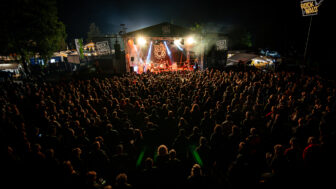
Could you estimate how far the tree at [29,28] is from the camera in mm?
12812

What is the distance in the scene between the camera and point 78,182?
3.00 meters

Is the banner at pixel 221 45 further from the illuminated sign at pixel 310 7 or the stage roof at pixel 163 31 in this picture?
Answer: the illuminated sign at pixel 310 7

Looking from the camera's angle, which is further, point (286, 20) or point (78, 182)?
point (286, 20)

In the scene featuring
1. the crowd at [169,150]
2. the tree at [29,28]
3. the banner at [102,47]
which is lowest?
the crowd at [169,150]

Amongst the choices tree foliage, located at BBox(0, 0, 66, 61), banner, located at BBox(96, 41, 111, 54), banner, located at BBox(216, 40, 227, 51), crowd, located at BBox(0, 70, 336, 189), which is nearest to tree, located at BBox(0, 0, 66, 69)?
tree foliage, located at BBox(0, 0, 66, 61)

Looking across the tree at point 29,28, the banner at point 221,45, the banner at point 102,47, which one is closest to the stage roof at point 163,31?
the banner at point 102,47

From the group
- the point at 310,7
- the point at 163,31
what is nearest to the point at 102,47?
the point at 163,31

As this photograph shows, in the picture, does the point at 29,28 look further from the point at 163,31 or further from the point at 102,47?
the point at 163,31

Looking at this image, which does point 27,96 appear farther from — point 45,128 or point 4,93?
point 45,128

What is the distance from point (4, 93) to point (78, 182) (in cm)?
949

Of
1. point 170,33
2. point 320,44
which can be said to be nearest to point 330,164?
point 170,33

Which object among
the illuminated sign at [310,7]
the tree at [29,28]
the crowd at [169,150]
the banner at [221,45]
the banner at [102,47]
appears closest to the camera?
the crowd at [169,150]

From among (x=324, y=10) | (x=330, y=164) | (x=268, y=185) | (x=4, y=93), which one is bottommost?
(x=268, y=185)

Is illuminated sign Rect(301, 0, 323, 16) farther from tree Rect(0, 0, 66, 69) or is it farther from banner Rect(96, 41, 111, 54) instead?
tree Rect(0, 0, 66, 69)
